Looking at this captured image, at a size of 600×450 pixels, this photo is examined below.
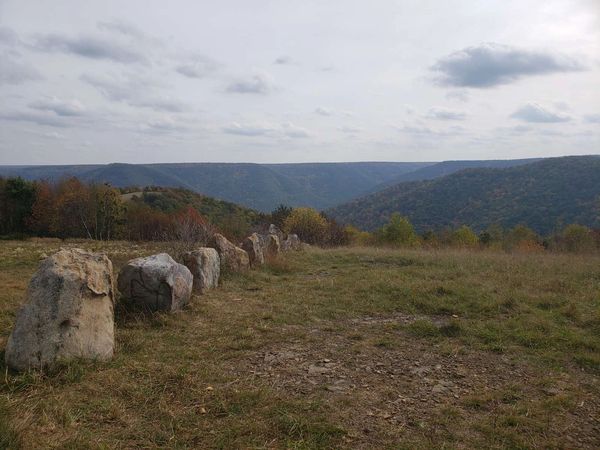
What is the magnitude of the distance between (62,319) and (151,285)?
217 cm

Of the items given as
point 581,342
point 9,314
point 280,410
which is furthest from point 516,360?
point 9,314

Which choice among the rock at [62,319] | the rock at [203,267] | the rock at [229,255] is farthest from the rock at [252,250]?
the rock at [62,319]

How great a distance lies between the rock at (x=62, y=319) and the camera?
4715 millimetres

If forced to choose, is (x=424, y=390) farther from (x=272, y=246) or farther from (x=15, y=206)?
(x=15, y=206)

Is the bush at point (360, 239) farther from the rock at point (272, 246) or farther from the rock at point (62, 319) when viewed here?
the rock at point (62, 319)

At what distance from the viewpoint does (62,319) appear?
491 centimetres

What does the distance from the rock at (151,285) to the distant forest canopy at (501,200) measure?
61856mm

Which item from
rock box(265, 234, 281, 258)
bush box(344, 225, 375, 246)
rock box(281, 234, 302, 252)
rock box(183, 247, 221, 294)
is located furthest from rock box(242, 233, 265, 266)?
bush box(344, 225, 375, 246)

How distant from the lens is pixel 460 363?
224 inches

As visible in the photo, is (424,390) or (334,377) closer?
(424,390)

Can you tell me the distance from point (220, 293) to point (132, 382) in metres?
4.42

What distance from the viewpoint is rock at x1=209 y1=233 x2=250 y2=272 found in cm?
1099

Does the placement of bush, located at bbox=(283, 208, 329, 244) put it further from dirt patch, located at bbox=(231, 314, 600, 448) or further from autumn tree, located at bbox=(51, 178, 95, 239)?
dirt patch, located at bbox=(231, 314, 600, 448)

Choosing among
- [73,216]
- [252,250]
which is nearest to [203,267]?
[252,250]
